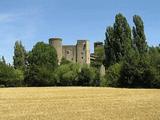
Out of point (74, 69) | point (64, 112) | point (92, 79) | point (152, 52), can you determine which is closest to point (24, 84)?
point (74, 69)

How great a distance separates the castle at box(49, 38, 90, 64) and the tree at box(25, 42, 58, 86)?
26881 mm

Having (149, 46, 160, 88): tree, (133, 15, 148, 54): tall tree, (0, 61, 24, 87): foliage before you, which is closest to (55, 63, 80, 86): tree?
(0, 61, 24, 87): foliage

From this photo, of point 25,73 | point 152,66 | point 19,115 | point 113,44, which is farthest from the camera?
point 25,73

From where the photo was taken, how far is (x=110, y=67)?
90.2m

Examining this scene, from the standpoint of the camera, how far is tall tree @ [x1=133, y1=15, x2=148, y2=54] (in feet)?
301

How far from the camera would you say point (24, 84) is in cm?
11319

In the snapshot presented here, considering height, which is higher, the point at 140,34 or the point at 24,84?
the point at 140,34

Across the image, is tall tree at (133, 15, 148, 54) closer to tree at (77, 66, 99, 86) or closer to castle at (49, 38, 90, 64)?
tree at (77, 66, 99, 86)

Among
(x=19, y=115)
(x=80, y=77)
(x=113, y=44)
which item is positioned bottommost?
(x=19, y=115)

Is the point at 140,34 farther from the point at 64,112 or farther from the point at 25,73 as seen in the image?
the point at 64,112

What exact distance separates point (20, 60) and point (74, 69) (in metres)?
30.2

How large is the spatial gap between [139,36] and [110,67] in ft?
35.4

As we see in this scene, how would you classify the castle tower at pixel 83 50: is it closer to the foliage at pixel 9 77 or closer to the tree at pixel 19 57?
the tree at pixel 19 57

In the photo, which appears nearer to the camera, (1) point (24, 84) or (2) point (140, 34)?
(2) point (140, 34)
